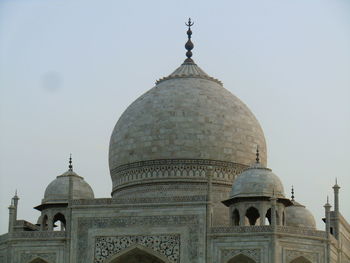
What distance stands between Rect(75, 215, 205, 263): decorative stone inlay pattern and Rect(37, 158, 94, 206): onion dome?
160 cm

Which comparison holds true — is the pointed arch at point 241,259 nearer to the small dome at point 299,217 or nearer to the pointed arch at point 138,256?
the pointed arch at point 138,256

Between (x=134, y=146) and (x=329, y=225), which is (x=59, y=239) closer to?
(x=134, y=146)

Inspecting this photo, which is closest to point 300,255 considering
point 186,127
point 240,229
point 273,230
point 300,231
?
point 300,231

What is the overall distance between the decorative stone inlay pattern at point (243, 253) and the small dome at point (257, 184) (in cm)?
169

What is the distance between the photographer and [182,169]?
25609 millimetres

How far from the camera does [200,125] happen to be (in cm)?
2611

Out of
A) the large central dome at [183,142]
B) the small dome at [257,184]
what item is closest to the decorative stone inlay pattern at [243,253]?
the small dome at [257,184]

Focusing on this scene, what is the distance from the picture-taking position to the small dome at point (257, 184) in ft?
77.2

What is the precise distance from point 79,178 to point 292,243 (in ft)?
19.4

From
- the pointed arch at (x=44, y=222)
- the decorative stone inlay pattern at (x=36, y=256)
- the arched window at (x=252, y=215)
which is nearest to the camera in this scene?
the decorative stone inlay pattern at (x=36, y=256)

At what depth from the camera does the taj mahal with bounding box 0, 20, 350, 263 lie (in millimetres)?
22531

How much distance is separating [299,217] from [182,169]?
3.17 metres

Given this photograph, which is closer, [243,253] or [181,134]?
[243,253]

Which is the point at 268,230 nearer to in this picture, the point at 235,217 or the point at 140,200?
the point at 235,217
